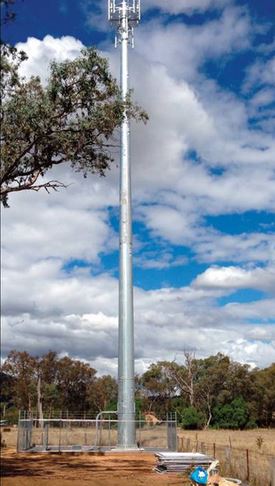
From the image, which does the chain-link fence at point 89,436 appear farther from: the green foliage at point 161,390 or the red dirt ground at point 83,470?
the green foliage at point 161,390

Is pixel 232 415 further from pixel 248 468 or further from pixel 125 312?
pixel 248 468

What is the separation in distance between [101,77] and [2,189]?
503 cm

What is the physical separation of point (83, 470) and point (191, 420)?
4335 cm

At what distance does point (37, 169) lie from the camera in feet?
69.4

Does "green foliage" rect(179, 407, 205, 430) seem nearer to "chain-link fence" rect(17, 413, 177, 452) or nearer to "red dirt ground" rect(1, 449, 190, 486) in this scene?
"chain-link fence" rect(17, 413, 177, 452)

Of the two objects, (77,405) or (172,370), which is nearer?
(172,370)

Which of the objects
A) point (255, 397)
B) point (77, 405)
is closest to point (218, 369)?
point (255, 397)

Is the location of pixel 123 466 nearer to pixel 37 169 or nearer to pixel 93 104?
pixel 37 169

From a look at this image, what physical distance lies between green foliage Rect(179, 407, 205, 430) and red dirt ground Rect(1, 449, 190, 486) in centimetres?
3476

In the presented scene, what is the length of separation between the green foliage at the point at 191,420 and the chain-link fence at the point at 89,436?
23.3 metres

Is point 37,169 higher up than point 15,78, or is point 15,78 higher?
point 15,78

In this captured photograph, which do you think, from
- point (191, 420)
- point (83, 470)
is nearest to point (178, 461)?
point (83, 470)

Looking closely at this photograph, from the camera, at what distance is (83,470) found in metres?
24.2

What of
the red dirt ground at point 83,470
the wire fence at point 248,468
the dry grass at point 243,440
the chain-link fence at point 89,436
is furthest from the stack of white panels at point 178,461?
the chain-link fence at point 89,436
